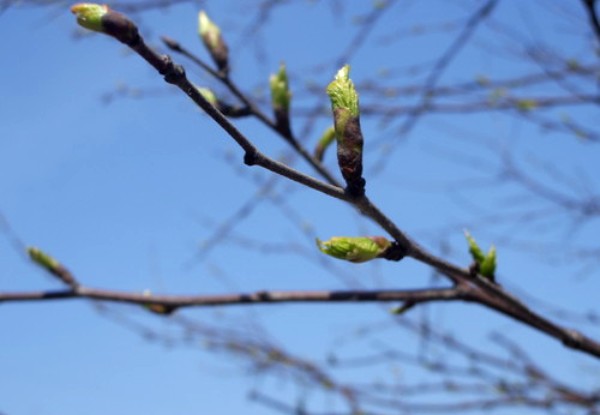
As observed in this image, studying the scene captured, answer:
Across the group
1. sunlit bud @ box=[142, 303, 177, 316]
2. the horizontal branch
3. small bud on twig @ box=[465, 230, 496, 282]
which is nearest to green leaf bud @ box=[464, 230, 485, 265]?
small bud on twig @ box=[465, 230, 496, 282]

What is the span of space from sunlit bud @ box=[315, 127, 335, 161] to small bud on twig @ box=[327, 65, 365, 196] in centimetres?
67

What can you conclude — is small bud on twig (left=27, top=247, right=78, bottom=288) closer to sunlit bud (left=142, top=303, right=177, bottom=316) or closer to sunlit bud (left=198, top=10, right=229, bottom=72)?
sunlit bud (left=142, top=303, right=177, bottom=316)

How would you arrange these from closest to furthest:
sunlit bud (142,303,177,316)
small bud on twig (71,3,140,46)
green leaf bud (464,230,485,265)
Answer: small bud on twig (71,3,140,46) → green leaf bud (464,230,485,265) → sunlit bud (142,303,177,316)

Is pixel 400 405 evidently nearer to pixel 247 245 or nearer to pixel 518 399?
pixel 518 399

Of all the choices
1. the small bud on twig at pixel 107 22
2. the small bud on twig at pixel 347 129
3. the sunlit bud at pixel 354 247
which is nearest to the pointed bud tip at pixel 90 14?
the small bud on twig at pixel 107 22

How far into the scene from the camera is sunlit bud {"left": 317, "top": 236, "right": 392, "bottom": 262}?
2.99 ft

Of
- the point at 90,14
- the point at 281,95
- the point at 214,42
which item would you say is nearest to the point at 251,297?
the point at 281,95

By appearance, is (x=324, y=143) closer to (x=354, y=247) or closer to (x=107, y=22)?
(x=354, y=247)

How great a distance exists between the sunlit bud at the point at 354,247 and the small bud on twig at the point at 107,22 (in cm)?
36

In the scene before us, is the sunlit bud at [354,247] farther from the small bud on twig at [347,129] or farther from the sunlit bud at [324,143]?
the sunlit bud at [324,143]

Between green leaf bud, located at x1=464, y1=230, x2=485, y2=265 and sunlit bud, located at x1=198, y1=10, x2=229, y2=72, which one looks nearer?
green leaf bud, located at x1=464, y1=230, x2=485, y2=265

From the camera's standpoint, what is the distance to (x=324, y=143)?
1.48m

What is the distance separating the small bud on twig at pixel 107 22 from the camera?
65 centimetres

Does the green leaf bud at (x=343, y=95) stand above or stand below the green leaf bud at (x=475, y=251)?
below
